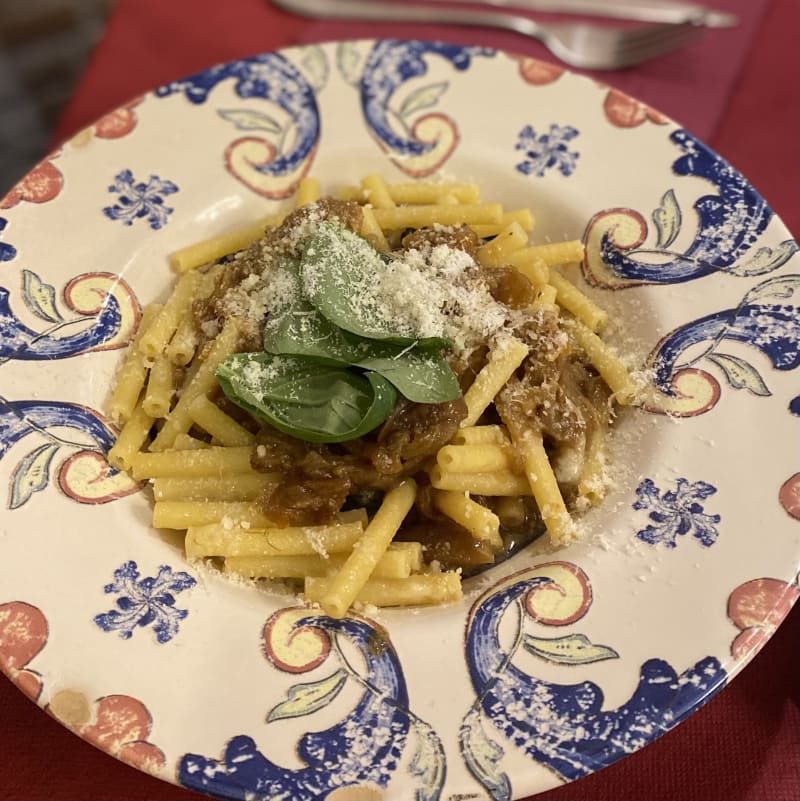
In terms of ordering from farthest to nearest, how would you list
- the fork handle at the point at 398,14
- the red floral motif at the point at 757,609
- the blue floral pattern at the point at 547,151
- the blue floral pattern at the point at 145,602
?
the fork handle at the point at 398,14, the blue floral pattern at the point at 547,151, the blue floral pattern at the point at 145,602, the red floral motif at the point at 757,609

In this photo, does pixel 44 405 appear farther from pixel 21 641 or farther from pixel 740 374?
pixel 740 374

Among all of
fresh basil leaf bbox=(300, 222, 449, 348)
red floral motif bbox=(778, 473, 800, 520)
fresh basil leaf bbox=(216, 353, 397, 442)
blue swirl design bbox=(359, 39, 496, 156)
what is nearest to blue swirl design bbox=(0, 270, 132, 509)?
fresh basil leaf bbox=(216, 353, 397, 442)

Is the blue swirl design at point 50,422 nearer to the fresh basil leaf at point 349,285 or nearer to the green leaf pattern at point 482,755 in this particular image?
the fresh basil leaf at point 349,285

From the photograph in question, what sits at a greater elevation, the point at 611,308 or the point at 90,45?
the point at 90,45

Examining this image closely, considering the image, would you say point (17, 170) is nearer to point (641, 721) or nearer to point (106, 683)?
point (106, 683)

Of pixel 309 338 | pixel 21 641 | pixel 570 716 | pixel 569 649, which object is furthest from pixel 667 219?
pixel 21 641

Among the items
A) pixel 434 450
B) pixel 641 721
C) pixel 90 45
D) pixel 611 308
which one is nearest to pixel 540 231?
pixel 611 308

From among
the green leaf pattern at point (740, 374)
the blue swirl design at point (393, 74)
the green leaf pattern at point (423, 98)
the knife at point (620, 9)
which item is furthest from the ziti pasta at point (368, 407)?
the knife at point (620, 9)
